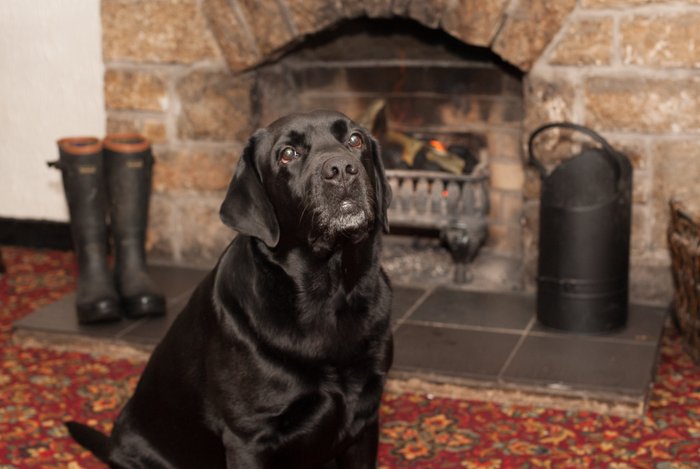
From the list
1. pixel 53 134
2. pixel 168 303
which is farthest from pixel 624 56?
pixel 53 134

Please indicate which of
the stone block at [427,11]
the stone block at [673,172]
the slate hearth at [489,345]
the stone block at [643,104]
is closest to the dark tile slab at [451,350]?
the slate hearth at [489,345]

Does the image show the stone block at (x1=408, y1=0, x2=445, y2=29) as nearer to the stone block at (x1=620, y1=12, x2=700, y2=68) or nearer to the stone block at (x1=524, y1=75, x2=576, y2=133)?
the stone block at (x1=524, y1=75, x2=576, y2=133)

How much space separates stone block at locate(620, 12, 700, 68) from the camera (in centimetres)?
293

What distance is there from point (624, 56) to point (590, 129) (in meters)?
0.27

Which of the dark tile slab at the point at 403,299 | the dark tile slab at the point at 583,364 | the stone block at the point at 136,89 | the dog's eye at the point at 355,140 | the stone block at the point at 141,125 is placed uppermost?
the dog's eye at the point at 355,140

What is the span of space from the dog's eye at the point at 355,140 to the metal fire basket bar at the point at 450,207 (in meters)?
1.49

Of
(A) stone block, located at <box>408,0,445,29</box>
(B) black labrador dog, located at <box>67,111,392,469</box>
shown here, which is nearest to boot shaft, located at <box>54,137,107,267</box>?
(A) stone block, located at <box>408,0,445,29</box>

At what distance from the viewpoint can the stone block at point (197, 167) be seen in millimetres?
3617

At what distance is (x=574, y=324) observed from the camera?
294 centimetres

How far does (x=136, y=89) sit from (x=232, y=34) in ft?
1.51

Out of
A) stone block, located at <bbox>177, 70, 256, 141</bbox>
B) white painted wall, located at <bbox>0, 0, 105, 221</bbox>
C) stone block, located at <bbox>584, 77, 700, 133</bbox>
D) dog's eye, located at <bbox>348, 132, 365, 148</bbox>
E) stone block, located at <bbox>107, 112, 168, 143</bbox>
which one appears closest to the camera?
dog's eye, located at <bbox>348, 132, 365, 148</bbox>

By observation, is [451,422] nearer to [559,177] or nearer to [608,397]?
[608,397]

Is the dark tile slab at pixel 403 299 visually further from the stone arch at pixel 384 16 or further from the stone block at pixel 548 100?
the stone arch at pixel 384 16

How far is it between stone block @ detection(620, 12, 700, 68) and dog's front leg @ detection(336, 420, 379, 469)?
1604 mm
